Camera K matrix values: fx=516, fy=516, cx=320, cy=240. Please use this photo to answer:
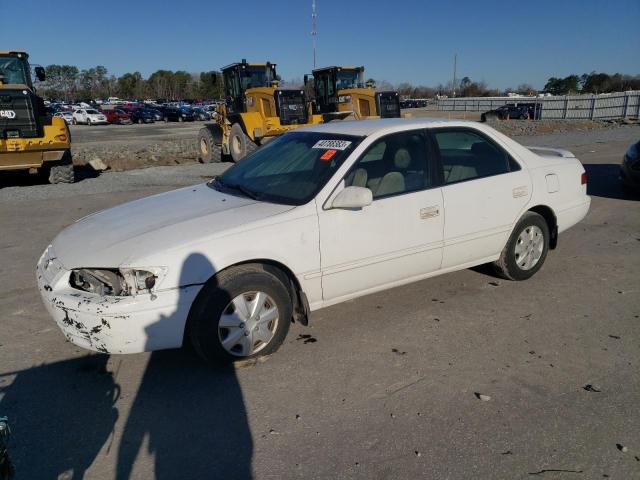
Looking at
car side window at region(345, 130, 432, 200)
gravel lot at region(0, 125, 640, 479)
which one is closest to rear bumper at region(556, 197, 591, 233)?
gravel lot at region(0, 125, 640, 479)

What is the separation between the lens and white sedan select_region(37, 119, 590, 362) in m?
3.15

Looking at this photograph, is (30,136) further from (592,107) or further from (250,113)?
(592,107)

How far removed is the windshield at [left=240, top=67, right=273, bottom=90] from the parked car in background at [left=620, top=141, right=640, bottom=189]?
10962 millimetres

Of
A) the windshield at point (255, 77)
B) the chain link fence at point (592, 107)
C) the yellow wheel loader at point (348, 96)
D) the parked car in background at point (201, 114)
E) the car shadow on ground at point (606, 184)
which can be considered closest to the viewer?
the car shadow on ground at point (606, 184)

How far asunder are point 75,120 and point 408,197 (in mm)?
49343

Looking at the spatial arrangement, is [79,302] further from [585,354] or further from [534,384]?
[585,354]

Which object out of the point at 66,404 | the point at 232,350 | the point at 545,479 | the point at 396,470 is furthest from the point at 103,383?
the point at 545,479

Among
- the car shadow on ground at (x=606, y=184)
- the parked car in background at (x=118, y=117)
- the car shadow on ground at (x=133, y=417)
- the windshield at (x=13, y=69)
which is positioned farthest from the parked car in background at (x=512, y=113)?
the car shadow on ground at (x=133, y=417)

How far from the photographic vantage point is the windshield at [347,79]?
18.2 meters

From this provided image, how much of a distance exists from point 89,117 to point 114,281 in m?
47.3

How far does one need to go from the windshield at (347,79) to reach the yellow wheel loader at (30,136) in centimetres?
971

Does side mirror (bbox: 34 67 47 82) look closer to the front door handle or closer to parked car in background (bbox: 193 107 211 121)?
the front door handle

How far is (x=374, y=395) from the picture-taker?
316 centimetres

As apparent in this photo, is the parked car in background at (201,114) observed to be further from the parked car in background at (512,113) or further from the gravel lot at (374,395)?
the gravel lot at (374,395)
